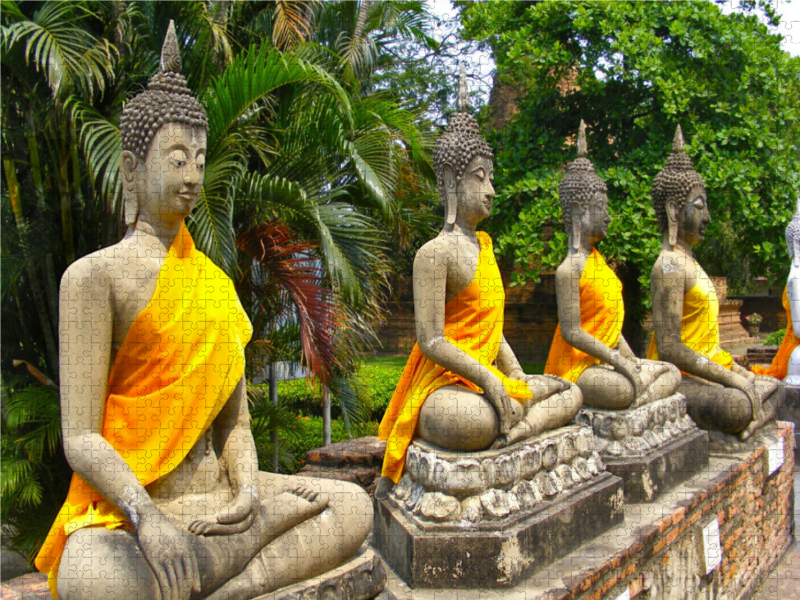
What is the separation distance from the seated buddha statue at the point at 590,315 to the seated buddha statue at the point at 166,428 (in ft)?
7.56

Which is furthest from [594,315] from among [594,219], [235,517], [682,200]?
[235,517]

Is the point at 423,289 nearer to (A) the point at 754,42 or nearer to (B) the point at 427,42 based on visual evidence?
(B) the point at 427,42

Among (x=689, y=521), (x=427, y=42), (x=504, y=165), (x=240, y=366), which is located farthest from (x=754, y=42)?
(x=240, y=366)

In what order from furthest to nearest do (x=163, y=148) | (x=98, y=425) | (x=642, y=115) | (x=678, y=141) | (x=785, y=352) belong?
(x=642, y=115) < (x=785, y=352) < (x=678, y=141) < (x=163, y=148) < (x=98, y=425)

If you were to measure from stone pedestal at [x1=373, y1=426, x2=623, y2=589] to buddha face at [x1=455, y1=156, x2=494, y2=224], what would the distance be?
1.16m

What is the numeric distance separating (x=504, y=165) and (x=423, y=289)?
7.35 metres

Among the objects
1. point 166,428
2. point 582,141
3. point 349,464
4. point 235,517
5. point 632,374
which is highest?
point 582,141

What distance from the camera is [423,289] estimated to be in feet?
11.1

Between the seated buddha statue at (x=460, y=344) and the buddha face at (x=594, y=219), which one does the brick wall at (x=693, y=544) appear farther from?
the buddha face at (x=594, y=219)

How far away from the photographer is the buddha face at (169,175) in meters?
2.56

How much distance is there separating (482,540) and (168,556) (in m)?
1.44

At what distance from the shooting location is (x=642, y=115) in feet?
32.9

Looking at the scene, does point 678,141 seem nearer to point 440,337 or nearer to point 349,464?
point 440,337

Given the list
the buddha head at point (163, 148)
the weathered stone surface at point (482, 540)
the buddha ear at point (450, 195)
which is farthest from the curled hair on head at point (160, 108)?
the weathered stone surface at point (482, 540)
